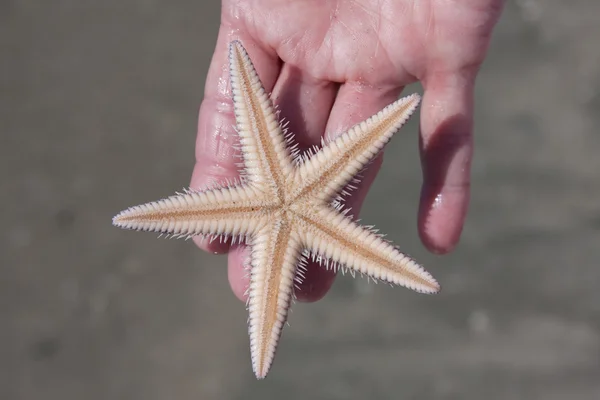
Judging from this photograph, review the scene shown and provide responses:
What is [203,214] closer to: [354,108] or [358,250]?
[358,250]

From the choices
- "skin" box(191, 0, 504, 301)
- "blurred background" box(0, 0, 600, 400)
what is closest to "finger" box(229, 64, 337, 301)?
"skin" box(191, 0, 504, 301)

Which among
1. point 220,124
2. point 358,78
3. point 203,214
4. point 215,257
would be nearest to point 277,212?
point 203,214

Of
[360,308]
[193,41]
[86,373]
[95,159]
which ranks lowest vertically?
[86,373]

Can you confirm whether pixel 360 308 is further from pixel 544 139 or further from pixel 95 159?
pixel 95 159

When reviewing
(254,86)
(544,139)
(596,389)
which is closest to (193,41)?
(254,86)

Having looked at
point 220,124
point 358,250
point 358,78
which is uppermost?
point 358,78

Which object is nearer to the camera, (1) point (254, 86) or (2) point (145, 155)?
(1) point (254, 86)

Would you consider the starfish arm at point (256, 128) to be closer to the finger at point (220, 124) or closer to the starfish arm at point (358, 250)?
the starfish arm at point (358, 250)
